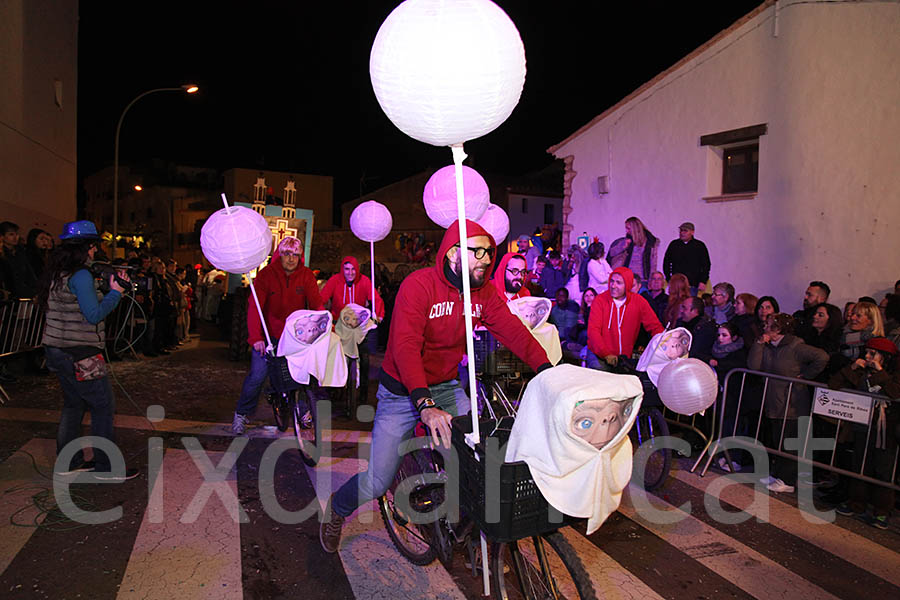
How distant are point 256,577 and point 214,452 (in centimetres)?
271

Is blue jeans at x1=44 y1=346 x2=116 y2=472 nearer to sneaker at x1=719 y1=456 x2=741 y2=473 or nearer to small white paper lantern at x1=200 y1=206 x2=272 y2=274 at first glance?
small white paper lantern at x1=200 y1=206 x2=272 y2=274

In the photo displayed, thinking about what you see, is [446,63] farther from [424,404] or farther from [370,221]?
[370,221]

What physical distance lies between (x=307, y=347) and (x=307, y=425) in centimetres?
85

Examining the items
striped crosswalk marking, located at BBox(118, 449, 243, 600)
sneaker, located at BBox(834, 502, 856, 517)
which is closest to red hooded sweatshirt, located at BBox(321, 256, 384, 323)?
striped crosswalk marking, located at BBox(118, 449, 243, 600)

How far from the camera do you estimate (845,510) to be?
5.14 m

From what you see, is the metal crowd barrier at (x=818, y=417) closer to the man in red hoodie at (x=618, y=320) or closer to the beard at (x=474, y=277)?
the man in red hoodie at (x=618, y=320)

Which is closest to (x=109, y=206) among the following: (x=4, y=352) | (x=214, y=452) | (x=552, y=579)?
(x=4, y=352)

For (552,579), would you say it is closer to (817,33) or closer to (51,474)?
(51,474)

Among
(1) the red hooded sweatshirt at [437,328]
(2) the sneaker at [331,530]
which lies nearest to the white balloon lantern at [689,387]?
(1) the red hooded sweatshirt at [437,328]

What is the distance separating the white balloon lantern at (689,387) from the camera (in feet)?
15.8

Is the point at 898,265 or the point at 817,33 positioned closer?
the point at 898,265

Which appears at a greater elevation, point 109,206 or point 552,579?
point 109,206

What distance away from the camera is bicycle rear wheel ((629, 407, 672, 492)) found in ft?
17.6

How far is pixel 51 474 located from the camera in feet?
17.0
